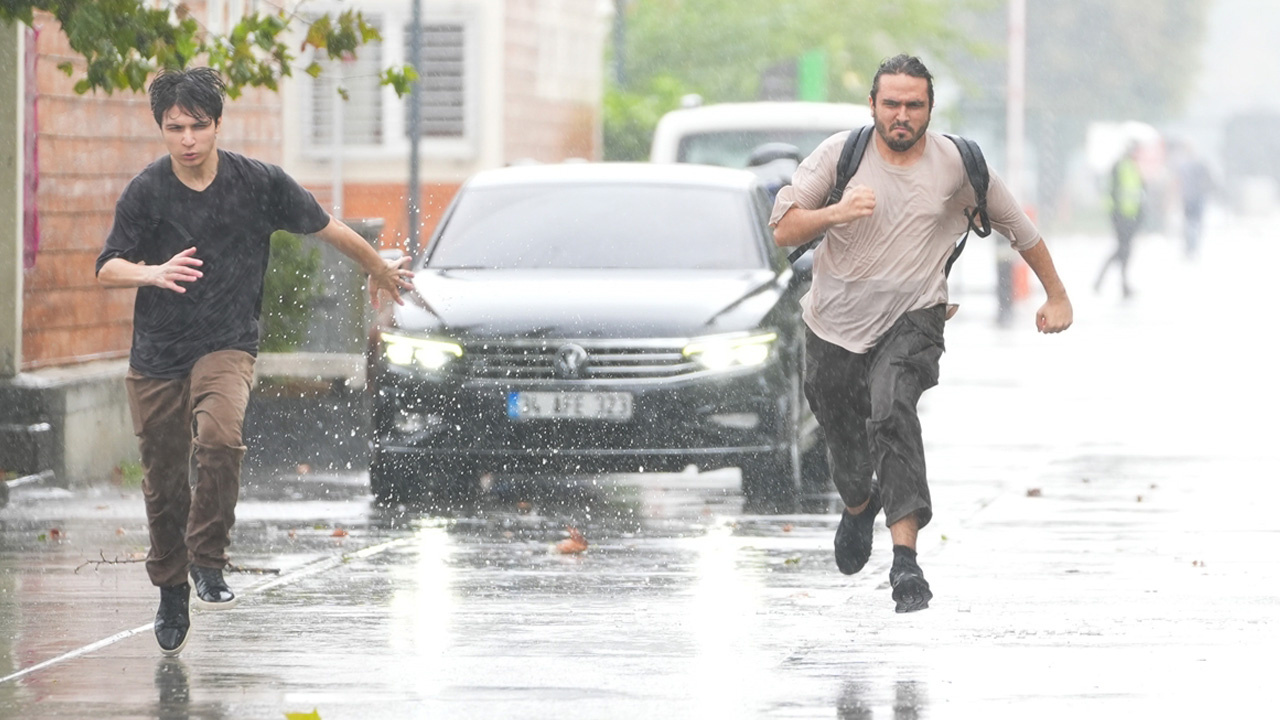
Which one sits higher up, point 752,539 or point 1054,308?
point 1054,308

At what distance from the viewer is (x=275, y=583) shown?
31.3ft

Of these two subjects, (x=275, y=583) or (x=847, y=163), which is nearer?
(x=847, y=163)

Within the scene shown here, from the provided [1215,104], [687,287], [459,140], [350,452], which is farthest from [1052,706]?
[1215,104]

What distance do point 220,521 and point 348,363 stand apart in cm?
629

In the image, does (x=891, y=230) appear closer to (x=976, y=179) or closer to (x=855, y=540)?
(x=976, y=179)

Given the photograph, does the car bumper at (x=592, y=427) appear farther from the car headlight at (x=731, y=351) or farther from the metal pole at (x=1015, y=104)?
the metal pole at (x=1015, y=104)

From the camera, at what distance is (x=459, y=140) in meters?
28.3

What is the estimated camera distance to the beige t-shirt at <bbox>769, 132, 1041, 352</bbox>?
8.52 meters

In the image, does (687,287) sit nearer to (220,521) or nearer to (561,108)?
(220,521)

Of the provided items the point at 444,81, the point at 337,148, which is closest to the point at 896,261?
the point at 337,148

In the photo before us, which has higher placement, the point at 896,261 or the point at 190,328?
the point at 896,261

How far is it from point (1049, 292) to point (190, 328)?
275 cm

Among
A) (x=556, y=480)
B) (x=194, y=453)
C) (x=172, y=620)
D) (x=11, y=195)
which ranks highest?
(x=11, y=195)

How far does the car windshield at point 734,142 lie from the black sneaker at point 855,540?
1417 centimetres
